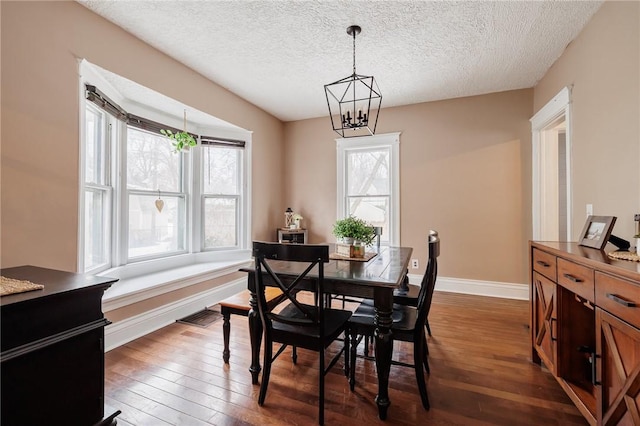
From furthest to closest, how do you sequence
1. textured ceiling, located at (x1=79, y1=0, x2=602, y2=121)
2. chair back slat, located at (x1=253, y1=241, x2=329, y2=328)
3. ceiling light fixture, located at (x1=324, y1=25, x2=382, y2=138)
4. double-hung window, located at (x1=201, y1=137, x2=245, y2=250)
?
double-hung window, located at (x1=201, y1=137, x2=245, y2=250), ceiling light fixture, located at (x1=324, y1=25, x2=382, y2=138), textured ceiling, located at (x1=79, y1=0, x2=602, y2=121), chair back slat, located at (x1=253, y1=241, x2=329, y2=328)

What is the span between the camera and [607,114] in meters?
→ 2.13

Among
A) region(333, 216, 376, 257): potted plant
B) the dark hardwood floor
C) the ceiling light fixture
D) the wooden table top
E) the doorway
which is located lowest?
the dark hardwood floor

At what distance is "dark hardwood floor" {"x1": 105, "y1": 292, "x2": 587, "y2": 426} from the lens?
1608 mm

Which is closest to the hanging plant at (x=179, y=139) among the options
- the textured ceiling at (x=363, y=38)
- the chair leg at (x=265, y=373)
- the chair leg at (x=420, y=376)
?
the textured ceiling at (x=363, y=38)

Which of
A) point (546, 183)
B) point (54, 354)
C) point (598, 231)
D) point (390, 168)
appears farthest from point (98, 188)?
point (546, 183)

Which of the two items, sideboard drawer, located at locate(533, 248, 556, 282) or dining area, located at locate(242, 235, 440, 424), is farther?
sideboard drawer, located at locate(533, 248, 556, 282)

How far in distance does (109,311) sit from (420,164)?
4.02m

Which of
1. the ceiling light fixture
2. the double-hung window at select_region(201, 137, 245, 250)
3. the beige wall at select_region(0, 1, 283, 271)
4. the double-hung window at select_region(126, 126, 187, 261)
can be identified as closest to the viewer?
the beige wall at select_region(0, 1, 283, 271)

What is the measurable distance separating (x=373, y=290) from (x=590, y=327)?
1.34 meters

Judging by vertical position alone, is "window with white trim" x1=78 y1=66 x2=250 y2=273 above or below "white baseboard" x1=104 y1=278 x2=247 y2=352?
above

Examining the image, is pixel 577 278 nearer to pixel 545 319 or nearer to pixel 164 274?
pixel 545 319

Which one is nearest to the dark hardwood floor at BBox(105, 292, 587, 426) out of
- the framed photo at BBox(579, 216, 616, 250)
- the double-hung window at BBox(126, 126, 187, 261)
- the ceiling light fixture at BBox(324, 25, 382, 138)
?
the framed photo at BBox(579, 216, 616, 250)

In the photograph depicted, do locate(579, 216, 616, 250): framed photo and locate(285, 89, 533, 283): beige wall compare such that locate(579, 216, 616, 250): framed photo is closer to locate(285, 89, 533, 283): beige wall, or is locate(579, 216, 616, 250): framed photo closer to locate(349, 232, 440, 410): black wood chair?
locate(349, 232, 440, 410): black wood chair

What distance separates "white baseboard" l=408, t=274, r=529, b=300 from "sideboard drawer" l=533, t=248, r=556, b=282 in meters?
1.95
